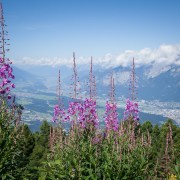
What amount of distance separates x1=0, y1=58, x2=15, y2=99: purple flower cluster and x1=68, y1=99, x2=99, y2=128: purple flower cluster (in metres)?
2.19

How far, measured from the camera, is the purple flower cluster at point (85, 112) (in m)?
9.91

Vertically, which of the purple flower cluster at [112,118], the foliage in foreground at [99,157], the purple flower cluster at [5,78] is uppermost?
the purple flower cluster at [5,78]

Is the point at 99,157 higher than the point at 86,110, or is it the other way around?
the point at 86,110

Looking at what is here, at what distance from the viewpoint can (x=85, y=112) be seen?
10398 millimetres

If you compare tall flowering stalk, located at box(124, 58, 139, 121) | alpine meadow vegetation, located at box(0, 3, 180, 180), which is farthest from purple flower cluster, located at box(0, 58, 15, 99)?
tall flowering stalk, located at box(124, 58, 139, 121)

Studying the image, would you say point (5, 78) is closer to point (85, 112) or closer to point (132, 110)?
point (85, 112)

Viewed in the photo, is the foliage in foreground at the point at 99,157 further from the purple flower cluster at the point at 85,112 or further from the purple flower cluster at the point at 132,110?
the purple flower cluster at the point at 132,110

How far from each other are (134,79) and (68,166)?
4.38 metres

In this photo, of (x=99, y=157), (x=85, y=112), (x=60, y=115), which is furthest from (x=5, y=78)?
(x=99, y=157)

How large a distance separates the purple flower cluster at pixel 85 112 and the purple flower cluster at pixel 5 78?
2.19m

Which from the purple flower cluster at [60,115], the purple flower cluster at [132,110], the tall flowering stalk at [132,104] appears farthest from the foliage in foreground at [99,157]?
the purple flower cluster at [132,110]

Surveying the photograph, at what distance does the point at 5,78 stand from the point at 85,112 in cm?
303

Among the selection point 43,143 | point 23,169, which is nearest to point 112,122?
point 23,169

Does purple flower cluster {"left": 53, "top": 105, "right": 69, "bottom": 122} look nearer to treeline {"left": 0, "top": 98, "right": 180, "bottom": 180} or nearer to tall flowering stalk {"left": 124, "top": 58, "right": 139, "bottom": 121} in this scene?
treeline {"left": 0, "top": 98, "right": 180, "bottom": 180}
